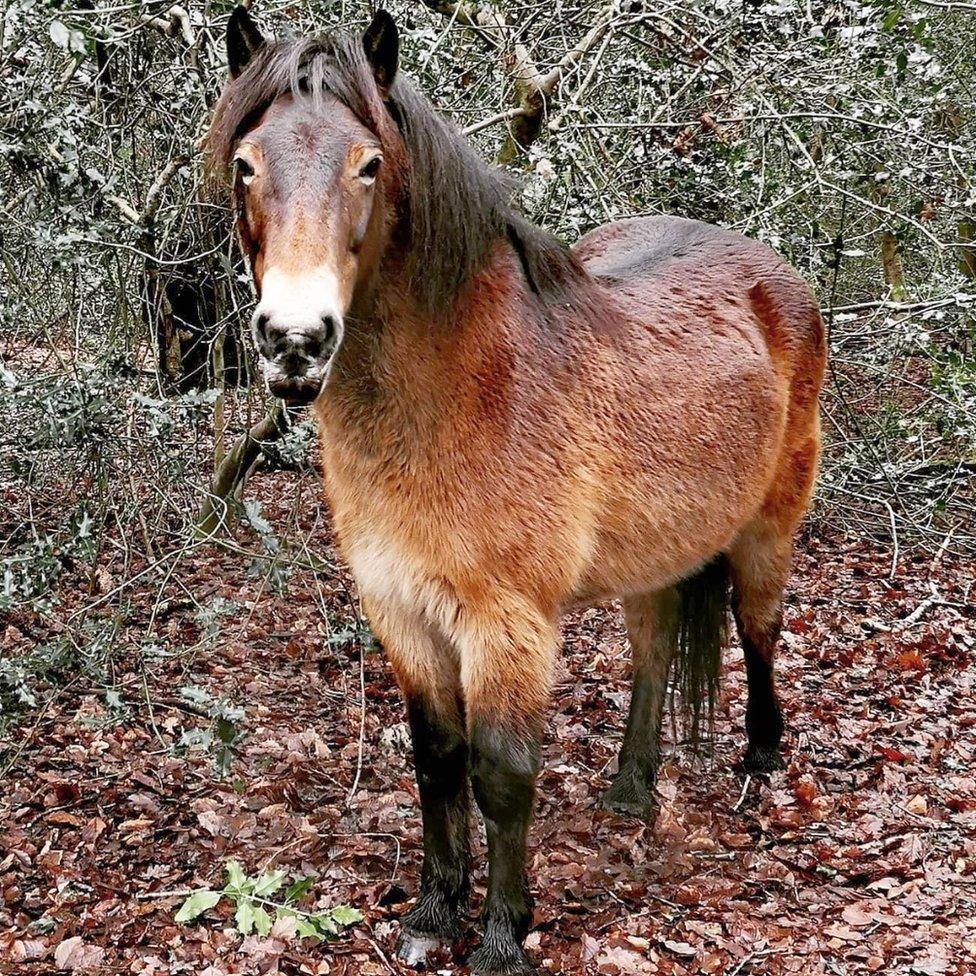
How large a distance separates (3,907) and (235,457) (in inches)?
92.0

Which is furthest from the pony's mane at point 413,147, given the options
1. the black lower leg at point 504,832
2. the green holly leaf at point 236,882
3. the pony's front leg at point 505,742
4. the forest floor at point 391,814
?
the green holly leaf at point 236,882

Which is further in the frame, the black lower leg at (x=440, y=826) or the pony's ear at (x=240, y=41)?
the black lower leg at (x=440, y=826)

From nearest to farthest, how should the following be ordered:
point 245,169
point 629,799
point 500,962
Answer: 1. point 245,169
2. point 500,962
3. point 629,799

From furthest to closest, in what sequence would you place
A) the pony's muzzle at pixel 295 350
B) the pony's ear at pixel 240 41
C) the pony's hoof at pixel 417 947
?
the pony's hoof at pixel 417 947 < the pony's ear at pixel 240 41 < the pony's muzzle at pixel 295 350

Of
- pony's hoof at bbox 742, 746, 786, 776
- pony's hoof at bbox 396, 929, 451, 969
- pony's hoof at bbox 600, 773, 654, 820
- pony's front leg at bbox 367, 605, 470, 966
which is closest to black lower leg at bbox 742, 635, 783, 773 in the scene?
pony's hoof at bbox 742, 746, 786, 776

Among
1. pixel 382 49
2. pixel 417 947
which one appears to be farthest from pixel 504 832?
pixel 382 49

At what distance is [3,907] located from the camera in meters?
3.16

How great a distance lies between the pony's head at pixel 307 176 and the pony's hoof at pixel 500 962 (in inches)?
69.6

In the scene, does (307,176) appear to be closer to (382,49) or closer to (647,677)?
(382,49)

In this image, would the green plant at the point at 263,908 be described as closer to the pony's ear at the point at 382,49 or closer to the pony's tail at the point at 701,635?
the pony's tail at the point at 701,635

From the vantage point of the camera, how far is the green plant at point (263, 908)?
9.82 ft

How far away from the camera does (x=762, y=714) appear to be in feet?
14.0

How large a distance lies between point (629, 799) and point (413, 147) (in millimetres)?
2608

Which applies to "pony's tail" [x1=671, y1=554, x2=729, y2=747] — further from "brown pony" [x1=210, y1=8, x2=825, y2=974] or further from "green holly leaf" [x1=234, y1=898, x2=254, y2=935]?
"green holly leaf" [x1=234, y1=898, x2=254, y2=935]
